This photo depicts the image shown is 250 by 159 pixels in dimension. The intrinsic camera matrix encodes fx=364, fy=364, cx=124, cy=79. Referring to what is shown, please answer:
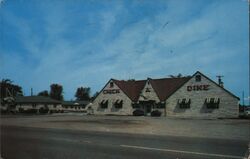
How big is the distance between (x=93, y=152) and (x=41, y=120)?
136 centimetres

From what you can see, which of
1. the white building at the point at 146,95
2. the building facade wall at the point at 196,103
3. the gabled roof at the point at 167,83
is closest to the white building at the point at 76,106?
the white building at the point at 146,95

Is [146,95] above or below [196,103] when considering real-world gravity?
above

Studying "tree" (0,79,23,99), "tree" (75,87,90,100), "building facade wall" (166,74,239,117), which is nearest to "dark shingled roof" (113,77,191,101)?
"building facade wall" (166,74,239,117)

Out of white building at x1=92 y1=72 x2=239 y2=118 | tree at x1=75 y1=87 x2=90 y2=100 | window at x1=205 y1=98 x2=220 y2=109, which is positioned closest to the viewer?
tree at x1=75 y1=87 x2=90 y2=100

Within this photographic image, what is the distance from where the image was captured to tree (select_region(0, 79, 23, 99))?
453 cm

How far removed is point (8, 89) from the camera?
470cm

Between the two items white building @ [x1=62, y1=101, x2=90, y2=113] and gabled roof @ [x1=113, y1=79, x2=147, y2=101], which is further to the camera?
white building @ [x1=62, y1=101, x2=90, y2=113]

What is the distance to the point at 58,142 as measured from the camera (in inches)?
300

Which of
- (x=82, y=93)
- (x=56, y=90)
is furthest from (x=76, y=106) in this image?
(x=56, y=90)

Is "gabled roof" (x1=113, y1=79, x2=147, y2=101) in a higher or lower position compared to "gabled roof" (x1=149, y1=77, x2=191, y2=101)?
lower

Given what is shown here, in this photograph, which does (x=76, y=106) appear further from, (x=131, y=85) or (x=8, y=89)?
(x=8, y=89)

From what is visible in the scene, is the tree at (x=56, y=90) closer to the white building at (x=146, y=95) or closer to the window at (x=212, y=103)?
the white building at (x=146, y=95)

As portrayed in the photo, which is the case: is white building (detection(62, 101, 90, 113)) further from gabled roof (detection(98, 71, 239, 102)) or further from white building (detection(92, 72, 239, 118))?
gabled roof (detection(98, 71, 239, 102))

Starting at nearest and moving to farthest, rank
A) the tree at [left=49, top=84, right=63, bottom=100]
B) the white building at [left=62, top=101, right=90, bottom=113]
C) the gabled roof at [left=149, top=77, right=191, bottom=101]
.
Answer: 1. the tree at [left=49, top=84, right=63, bottom=100]
2. the gabled roof at [left=149, top=77, right=191, bottom=101]
3. the white building at [left=62, top=101, right=90, bottom=113]
